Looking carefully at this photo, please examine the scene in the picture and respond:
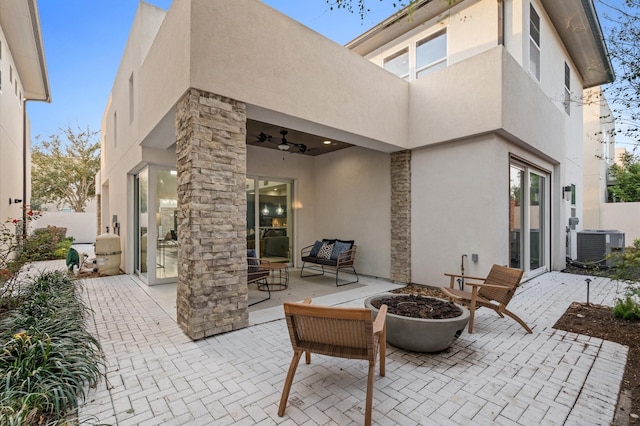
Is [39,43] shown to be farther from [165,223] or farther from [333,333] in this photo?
[333,333]

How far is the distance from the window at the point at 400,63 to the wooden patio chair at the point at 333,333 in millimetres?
7657

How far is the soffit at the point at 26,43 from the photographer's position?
6.72 metres

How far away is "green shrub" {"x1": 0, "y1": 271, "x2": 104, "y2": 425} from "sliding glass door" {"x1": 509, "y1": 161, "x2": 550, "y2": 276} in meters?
6.91

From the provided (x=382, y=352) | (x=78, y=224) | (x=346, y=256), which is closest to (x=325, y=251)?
(x=346, y=256)

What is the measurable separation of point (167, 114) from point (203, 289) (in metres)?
2.70

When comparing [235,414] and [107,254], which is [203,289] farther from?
[107,254]

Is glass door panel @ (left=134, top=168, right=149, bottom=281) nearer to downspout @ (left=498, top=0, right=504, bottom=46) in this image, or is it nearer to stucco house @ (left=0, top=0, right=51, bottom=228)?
stucco house @ (left=0, top=0, right=51, bottom=228)

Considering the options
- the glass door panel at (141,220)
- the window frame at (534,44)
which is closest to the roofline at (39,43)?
the glass door panel at (141,220)

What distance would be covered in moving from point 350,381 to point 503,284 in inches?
107

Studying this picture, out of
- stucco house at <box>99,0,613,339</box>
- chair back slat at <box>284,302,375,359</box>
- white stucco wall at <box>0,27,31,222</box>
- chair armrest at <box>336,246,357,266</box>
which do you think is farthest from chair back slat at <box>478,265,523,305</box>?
white stucco wall at <box>0,27,31,222</box>

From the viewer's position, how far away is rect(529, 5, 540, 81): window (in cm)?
704

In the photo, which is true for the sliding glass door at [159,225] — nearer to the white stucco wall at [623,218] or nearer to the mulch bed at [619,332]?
the mulch bed at [619,332]

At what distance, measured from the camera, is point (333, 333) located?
2318 millimetres

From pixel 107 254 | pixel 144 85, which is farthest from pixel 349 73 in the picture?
A: pixel 107 254
